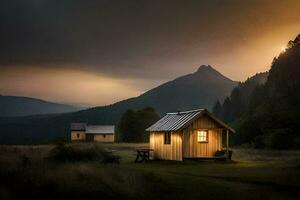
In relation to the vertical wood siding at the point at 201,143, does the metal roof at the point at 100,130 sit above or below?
above

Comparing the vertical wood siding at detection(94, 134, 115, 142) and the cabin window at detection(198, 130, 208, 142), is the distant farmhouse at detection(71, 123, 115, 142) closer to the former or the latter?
the vertical wood siding at detection(94, 134, 115, 142)

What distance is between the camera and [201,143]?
3738cm

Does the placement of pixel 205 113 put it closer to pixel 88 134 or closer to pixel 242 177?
pixel 242 177

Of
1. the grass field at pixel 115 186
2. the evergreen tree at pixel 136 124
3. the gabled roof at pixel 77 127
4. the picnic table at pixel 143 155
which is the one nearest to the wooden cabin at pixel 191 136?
the picnic table at pixel 143 155

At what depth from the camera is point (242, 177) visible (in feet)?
76.1

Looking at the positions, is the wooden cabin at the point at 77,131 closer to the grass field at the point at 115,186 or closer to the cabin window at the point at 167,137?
the cabin window at the point at 167,137

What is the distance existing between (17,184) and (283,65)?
10750 cm

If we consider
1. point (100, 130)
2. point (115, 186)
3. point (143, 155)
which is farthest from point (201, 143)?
point (100, 130)

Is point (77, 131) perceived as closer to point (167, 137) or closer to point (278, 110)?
point (278, 110)

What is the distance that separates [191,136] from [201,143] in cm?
124

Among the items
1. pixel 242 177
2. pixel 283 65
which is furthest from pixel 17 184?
pixel 283 65

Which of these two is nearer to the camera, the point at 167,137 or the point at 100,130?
the point at 167,137

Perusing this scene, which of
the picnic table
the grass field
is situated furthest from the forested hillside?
the grass field

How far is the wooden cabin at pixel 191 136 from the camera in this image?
1435 inches
